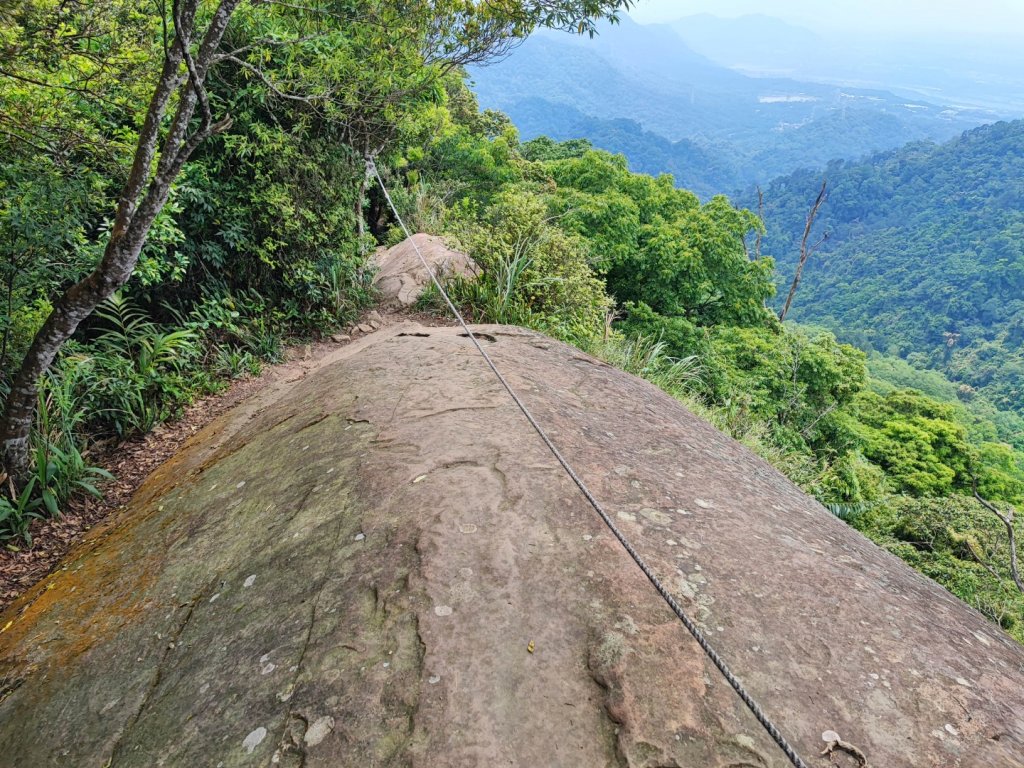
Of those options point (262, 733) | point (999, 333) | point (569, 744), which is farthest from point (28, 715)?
point (999, 333)

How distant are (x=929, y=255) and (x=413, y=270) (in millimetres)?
95987

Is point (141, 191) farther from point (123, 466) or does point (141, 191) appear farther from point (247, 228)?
point (247, 228)

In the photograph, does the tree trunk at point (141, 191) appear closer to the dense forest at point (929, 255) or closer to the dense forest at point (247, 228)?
the dense forest at point (247, 228)

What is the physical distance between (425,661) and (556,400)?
231 centimetres

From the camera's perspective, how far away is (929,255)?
→ 80500 mm

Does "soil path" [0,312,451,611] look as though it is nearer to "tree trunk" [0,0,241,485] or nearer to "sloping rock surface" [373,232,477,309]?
"tree trunk" [0,0,241,485]

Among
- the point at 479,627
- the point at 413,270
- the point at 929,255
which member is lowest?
the point at 929,255

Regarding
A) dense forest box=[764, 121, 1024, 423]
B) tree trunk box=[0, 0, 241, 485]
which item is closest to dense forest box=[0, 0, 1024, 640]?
tree trunk box=[0, 0, 241, 485]

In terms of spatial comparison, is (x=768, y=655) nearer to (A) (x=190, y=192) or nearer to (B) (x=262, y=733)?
(B) (x=262, y=733)

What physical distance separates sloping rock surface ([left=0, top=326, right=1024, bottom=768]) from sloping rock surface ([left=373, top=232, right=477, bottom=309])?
4.58m

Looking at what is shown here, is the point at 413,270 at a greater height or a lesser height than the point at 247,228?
lesser

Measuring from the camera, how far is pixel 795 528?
2.88 meters

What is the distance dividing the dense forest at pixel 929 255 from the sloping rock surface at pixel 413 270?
1846 inches

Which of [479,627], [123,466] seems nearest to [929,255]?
[123,466]
